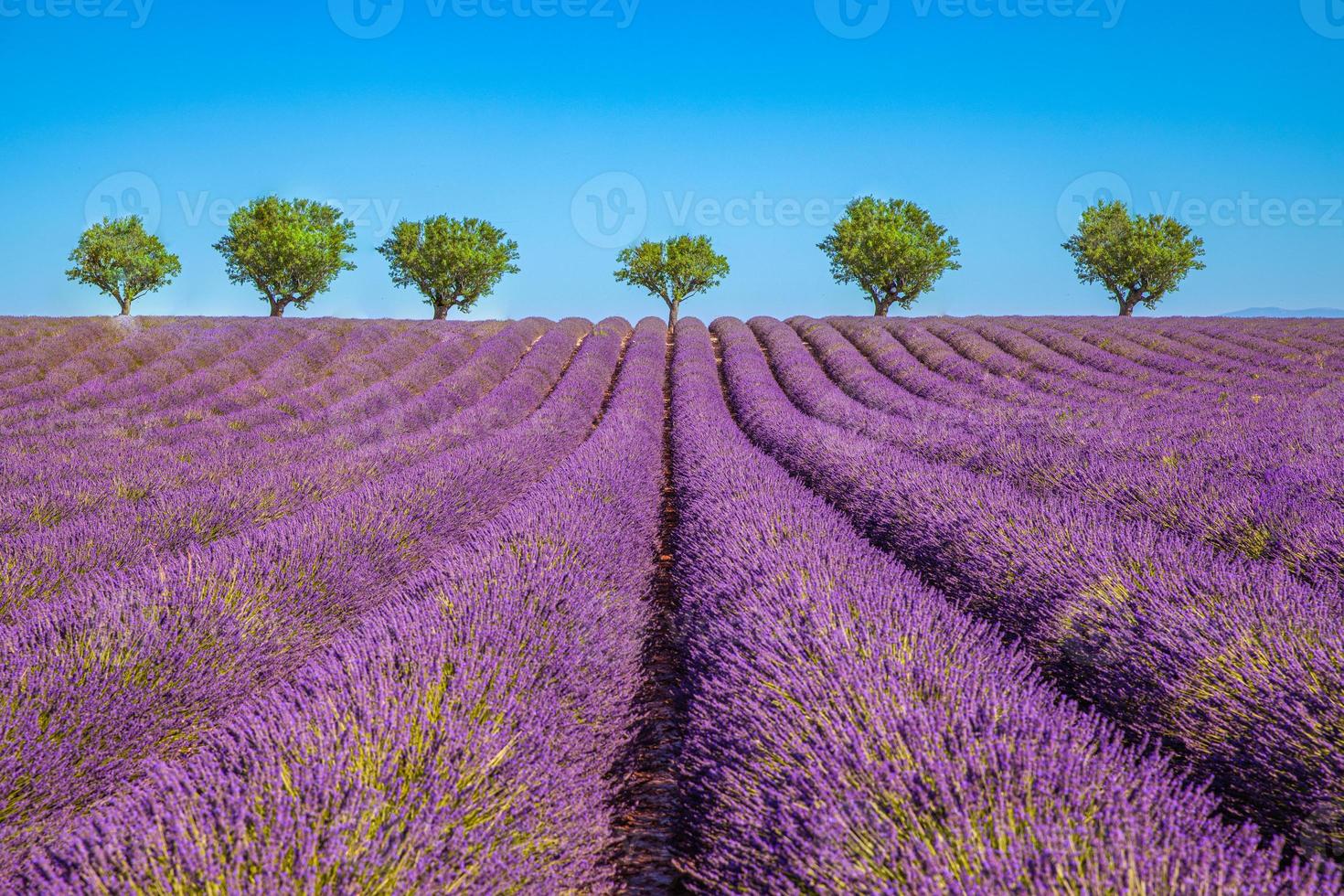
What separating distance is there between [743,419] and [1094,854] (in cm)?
881

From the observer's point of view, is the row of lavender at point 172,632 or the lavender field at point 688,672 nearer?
the lavender field at point 688,672

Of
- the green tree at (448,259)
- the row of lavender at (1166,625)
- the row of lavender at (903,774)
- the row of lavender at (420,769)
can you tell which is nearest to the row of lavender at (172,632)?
the row of lavender at (420,769)

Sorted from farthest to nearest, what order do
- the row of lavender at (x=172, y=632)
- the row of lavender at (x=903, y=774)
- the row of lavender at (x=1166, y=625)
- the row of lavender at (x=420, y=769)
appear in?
the row of lavender at (x=172, y=632)
the row of lavender at (x=1166, y=625)
the row of lavender at (x=420, y=769)
the row of lavender at (x=903, y=774)

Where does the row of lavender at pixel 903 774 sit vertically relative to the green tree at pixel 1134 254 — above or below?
below

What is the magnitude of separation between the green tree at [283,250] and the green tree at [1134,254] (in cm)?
3405

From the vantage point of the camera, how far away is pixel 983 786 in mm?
1539

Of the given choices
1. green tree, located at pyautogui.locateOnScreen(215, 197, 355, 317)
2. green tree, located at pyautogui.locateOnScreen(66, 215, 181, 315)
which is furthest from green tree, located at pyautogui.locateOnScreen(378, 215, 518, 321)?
green tree, located at pyautogui.locateOnScreen(66, 215, 181, 315)

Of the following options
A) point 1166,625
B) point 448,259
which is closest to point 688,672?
point 1166,625

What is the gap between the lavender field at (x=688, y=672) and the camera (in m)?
1.48

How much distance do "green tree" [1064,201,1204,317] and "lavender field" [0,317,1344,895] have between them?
2975 cm

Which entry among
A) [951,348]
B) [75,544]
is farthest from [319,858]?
[951,348]

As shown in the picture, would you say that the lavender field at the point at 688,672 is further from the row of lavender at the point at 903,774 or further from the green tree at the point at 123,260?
the green tree at the point at 123,260

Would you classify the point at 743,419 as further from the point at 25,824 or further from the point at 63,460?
the point at 25,824

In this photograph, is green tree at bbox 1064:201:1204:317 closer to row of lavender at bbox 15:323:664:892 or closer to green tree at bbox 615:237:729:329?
green tree at bbox 615:237:729:329
